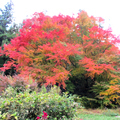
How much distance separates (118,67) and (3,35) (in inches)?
803

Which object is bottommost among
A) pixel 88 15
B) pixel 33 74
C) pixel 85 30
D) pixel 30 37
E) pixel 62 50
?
pixel 33 74

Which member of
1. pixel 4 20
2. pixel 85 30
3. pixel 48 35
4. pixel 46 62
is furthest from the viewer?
pixel 4 20

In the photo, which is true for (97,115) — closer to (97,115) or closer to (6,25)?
(97,115)

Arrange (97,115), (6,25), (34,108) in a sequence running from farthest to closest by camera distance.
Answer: (6,25), (97,115), (34,108)

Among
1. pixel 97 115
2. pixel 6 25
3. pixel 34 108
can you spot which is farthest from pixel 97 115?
pixel 6 25

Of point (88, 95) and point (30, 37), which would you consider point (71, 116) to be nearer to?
point (30, 37)

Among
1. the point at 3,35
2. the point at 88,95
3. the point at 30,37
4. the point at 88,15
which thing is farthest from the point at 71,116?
the point at 3,35

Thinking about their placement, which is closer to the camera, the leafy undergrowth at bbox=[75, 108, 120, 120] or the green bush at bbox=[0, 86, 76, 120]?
the green bush at bbox=[0, 86, 76, 120]

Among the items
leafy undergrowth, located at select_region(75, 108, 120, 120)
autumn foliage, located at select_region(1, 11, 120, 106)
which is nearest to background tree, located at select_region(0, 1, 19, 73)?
autumn foliage, located at select_region(1, 11, 120, 106)

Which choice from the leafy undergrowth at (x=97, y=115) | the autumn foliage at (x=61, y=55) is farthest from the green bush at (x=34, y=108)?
the autumn foliage at (x=61, y=55)

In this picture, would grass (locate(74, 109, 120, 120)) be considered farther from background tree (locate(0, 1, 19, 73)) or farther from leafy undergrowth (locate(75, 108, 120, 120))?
background tree (locate(0, 1, 19, 73))

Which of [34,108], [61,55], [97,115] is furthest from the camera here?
[61,55]

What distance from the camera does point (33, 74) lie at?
886cm

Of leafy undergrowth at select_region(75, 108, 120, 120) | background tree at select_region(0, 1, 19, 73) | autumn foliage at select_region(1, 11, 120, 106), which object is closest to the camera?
leafy undergrowth at select_region(75, 108, 120, 120)
